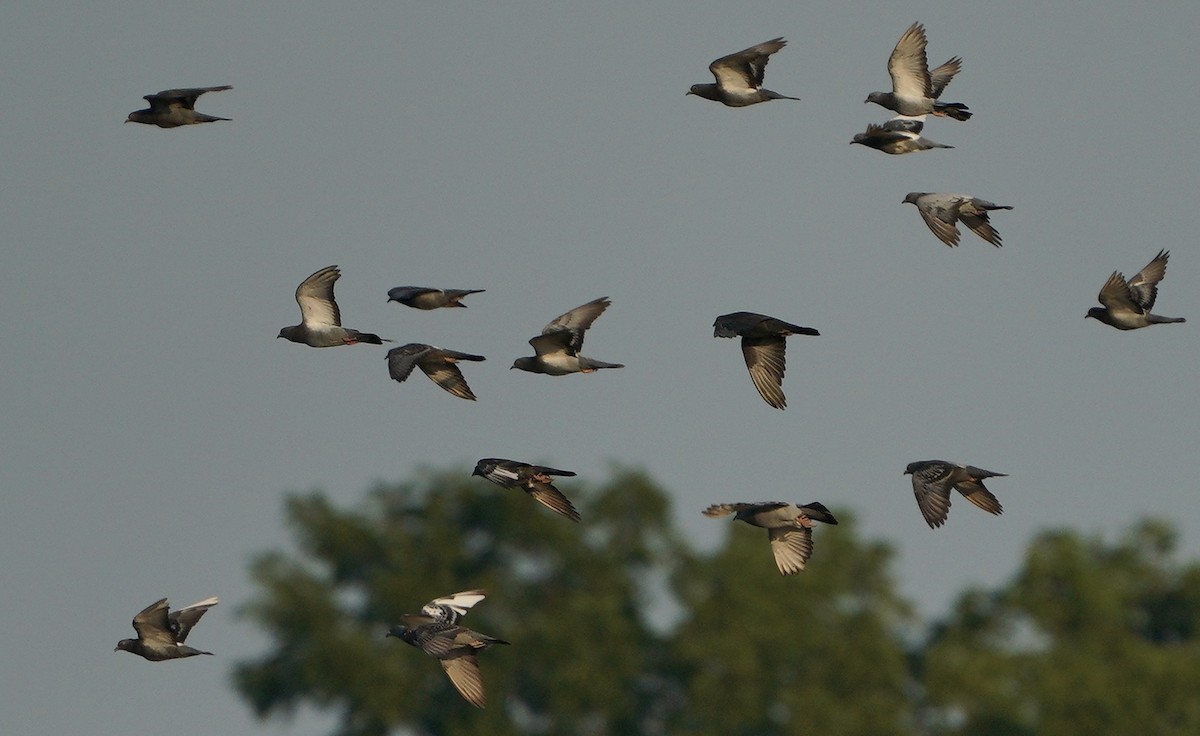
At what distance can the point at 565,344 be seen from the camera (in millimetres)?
35688

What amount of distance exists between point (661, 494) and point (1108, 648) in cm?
1649

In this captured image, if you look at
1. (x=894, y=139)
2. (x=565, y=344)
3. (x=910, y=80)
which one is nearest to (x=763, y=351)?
(x=565, y=344)

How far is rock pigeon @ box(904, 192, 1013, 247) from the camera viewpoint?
35.2m

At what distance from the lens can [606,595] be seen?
8669 cm

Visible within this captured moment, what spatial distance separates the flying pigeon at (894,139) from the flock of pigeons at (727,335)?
0.01 m

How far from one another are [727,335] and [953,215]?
11.9 feet

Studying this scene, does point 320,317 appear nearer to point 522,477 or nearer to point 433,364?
point 433,364

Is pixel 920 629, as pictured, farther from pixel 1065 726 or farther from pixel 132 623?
pixel 132 623

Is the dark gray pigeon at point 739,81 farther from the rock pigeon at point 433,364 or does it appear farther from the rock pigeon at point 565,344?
the rock pigeon at point 433,364

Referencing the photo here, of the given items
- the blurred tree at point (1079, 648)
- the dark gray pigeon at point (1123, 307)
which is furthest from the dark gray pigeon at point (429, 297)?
the blurred tree at point (1079, 648)

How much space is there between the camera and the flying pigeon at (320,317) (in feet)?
122

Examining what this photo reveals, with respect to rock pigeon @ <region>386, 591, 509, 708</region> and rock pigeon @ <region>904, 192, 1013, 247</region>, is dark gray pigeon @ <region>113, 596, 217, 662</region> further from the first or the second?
rock pigeon @ <region>904, 192, 1013, 247</region>

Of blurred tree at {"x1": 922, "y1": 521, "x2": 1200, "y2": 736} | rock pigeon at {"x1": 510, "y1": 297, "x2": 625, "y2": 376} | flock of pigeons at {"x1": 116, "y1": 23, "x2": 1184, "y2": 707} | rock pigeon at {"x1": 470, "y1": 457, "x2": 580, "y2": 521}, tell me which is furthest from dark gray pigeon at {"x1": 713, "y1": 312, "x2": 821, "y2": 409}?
blurred tree at {"x1": 922, "y1": 521, "x2": 1200, "y2": 736}

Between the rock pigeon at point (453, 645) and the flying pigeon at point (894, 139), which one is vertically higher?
the flying pigeon at point (894, 139)
